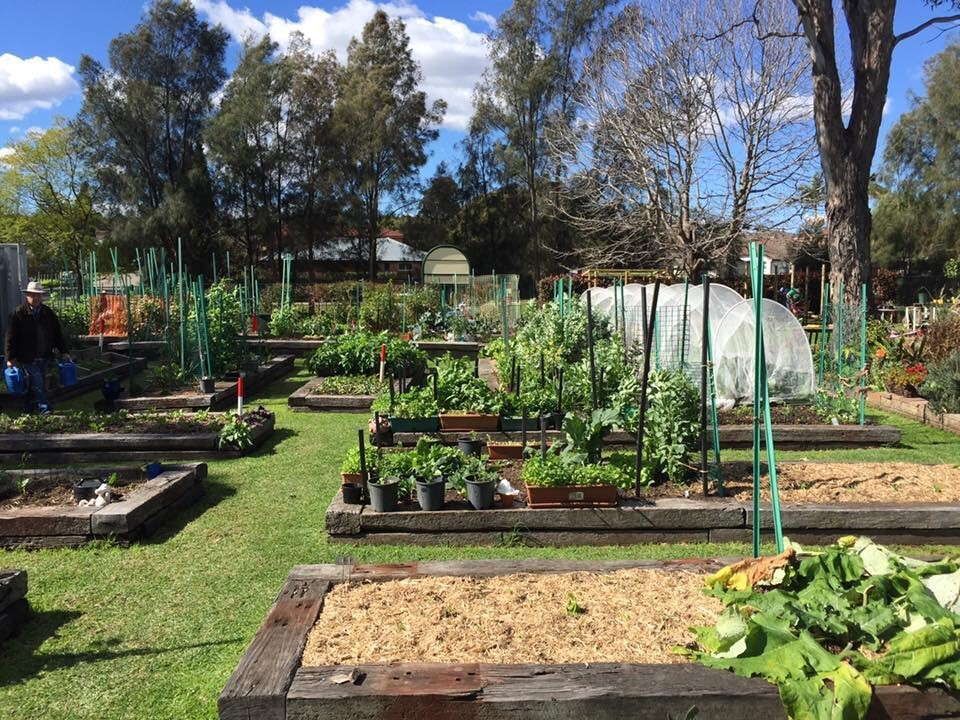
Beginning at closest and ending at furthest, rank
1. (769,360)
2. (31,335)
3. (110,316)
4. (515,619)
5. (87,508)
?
(515,619) → (87,508) → (31,335) → (769,360) → (110,316)

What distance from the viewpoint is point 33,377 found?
931cm

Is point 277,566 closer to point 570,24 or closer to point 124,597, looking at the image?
point 124,597

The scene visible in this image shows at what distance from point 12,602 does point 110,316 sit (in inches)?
639

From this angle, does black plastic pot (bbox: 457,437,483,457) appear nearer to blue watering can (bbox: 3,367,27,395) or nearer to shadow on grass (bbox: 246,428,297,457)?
shadow on grass (bbox: 246,428,297,457)

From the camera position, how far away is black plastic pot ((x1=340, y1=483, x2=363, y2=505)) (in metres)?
5.60

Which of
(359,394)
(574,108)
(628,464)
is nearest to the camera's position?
(628,464)

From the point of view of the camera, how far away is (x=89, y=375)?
1266 cm

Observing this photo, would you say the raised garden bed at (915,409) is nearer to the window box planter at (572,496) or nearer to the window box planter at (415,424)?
the window box planter at (572,496)

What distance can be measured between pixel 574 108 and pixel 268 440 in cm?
2660

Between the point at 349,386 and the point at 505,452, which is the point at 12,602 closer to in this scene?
the point at 505,452

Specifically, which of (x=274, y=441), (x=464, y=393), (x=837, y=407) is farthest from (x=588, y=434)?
(x=837, y=407)

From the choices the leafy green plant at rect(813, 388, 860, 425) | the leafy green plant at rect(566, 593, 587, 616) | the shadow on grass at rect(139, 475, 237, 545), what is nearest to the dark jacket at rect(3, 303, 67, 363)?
the shadow on grass at rect(139, 475, 237, 545)

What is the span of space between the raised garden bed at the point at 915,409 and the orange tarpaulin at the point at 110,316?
16.6m

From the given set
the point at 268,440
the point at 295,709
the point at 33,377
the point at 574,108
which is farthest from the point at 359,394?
the point at 574,108
